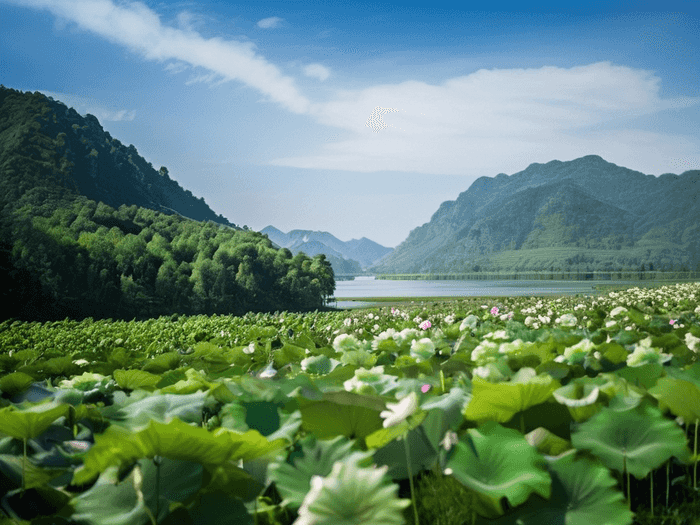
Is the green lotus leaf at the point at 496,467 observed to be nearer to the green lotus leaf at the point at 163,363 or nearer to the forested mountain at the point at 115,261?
the green lotus leaf at the point at 163,363

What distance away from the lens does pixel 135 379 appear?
179 centimetres

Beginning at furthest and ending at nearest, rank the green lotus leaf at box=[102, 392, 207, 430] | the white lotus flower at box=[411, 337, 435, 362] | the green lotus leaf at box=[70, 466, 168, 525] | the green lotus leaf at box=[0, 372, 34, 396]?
1. the white lotus flower at box=[411, 337, 435, 362]
2. the green lotus leaf at box=[0, 372, 34, 396]
3. the green lotus leaf at box=[102, 392, 207, 430]
4. the green lotus leaf at box=[70, 466, 168, 525]

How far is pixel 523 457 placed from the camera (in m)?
0.91

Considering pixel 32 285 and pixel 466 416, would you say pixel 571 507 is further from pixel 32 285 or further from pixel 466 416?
pixel 32 285

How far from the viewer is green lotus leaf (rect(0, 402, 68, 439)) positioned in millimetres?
996

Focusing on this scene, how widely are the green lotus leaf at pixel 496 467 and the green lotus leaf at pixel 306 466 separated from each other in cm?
17

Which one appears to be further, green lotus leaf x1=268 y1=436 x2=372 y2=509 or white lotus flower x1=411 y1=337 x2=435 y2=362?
white lotus flower x1=411 y1=337 x2=435 y2=362

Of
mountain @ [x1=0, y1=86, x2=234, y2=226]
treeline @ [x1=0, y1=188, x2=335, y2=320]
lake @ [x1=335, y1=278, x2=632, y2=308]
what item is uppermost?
mountain @ [x1=0, y1=86, x2=234, y2=226]

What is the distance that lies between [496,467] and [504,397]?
0.16 m

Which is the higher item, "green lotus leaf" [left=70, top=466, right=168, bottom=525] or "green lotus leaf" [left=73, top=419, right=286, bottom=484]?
"green lotus leaf" [left=73, top=419, right=286, bottom=484]

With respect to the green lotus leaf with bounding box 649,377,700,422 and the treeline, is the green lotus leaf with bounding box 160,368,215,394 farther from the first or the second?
the treeline

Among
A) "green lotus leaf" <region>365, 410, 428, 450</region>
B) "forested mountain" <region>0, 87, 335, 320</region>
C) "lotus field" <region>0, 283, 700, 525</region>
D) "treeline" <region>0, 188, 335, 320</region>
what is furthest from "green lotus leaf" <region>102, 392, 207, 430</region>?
"forested mountain" <region>0, 87, 335, 320</region>

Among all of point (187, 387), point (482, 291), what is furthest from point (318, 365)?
point (482, 291)

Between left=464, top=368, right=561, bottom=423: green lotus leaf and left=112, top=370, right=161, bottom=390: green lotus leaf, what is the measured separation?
3.77ft
